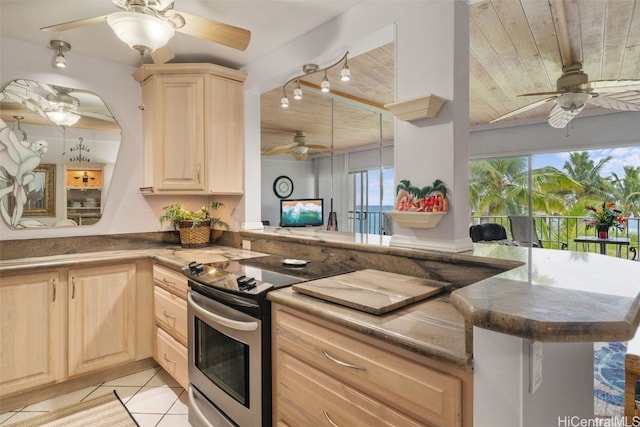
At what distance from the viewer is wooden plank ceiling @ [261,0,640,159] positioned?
6.80 ft

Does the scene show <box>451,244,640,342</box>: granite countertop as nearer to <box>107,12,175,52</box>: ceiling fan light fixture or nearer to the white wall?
<box>107,12,175,52</box>: ceiling fan light fixture

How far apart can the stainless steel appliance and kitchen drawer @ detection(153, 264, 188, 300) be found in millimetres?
225

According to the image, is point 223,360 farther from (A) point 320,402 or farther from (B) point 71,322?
(B) point 71,322

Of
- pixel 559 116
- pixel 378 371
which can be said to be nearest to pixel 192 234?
pixel 378 371

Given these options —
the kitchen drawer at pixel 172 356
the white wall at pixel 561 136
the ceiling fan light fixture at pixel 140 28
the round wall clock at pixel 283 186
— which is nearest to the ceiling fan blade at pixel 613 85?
the white wall at pixel 561 136

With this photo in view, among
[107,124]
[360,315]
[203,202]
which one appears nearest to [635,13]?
[360,315]

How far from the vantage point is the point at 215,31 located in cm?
166

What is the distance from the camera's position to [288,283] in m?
1.54

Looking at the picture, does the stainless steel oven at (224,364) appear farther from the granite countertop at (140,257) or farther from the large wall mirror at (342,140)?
the large wall mirror at (342,140)

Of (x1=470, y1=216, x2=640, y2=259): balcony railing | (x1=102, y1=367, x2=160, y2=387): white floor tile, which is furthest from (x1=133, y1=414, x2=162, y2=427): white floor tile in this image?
(x1=470, y1=216, x2=640, y2=259): balcony railing

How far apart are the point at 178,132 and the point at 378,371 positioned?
2318 millimetres

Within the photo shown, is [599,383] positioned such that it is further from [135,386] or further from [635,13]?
[135,386]

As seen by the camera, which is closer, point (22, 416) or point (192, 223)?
point (22, 416)

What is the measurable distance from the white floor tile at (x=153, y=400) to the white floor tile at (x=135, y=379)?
104 millimetres
